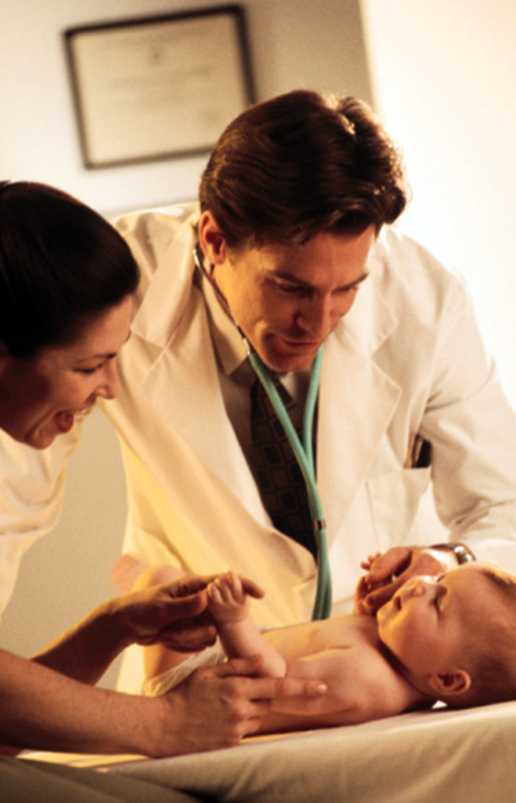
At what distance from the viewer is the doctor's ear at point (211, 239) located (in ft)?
6.63

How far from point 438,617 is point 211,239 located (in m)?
0.67

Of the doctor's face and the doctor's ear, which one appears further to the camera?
the doctor's ear

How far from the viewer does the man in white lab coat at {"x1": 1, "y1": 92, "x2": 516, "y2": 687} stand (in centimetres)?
200

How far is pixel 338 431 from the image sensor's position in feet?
7.10

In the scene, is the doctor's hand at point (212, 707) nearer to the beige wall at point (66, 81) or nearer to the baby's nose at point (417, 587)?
the baby's nose at point (417, 587)

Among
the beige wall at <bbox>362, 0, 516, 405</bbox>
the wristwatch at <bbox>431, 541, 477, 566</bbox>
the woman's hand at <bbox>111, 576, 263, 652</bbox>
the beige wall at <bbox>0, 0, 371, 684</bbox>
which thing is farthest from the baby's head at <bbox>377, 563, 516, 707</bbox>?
the beige wall at <bbox>0, 0, 371, 684</bbox>

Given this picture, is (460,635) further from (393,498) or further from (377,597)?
(393,498)

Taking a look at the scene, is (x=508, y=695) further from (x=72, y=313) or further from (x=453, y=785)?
(x=72, y=313)

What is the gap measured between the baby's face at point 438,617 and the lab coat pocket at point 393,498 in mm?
411

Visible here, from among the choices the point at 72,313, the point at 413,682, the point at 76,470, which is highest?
the point at 72,313

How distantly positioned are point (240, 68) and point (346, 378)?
1787mm

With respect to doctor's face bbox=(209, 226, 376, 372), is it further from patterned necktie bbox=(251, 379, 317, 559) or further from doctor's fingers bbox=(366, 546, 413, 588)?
doctor's fingers bbox=(366, 546, 413, 588)

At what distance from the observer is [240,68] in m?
3.72

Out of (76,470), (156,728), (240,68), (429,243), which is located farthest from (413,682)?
(240,68)
